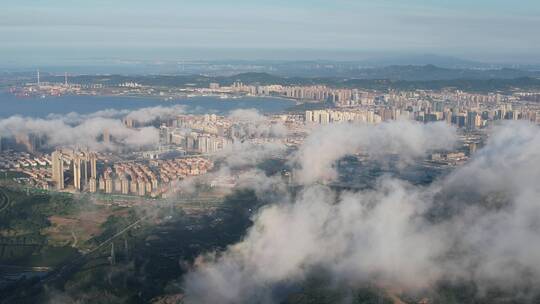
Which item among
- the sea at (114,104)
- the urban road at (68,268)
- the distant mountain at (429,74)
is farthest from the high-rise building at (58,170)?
the distant mountain at (429,74)

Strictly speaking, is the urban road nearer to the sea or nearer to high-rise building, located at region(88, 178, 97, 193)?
high-rise building, located at region(88, 178, 97, 193)

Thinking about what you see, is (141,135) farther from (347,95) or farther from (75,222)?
(347,95)

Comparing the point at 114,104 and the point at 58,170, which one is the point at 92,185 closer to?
the point at 58,170

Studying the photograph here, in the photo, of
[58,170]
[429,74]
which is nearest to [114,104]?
[58,170]

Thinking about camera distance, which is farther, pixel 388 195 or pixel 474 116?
pixel 474 116

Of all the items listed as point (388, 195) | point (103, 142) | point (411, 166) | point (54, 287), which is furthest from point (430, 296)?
point (103, 142)

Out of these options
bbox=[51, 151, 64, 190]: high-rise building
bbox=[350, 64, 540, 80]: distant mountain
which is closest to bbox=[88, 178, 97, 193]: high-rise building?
bbox=[51, 151, 64, 190]: high-rise building

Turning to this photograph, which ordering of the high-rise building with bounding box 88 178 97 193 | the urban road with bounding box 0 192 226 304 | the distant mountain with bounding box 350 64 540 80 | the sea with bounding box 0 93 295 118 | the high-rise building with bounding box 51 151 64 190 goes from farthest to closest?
the distant mountain with bounding box 350 64 540 80 < the sea with bounding box 0 93 295 118 < the high-rise building with bounding box 51 151 64 190 < the high-rise building with bounding box 88 178 97 193 < the urban road with bounding box 0 192 226 304

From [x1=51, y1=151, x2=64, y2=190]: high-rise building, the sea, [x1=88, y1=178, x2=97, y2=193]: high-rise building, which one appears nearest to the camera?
[x1=88, y1=178, x2=97, y2=193]: high-rise building
